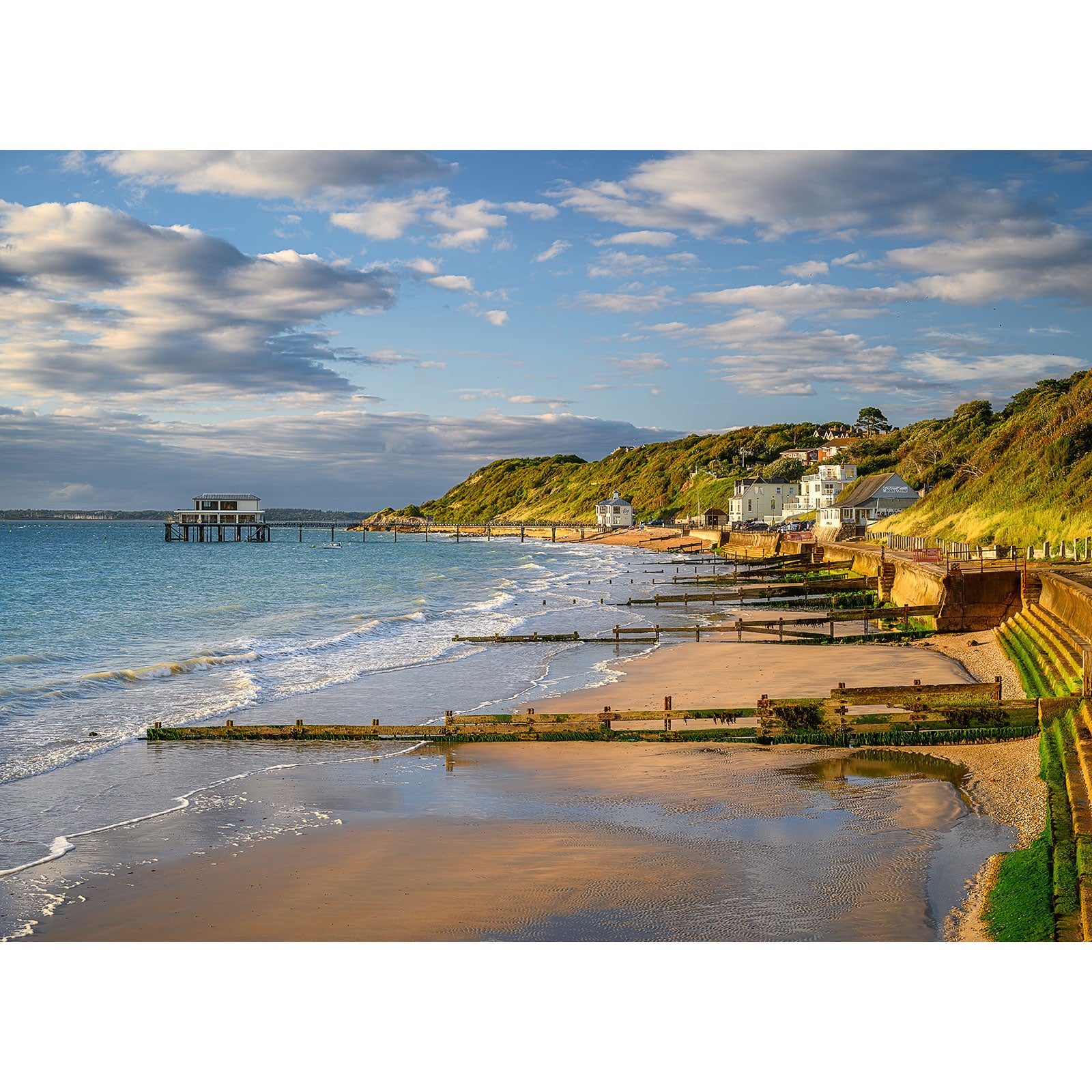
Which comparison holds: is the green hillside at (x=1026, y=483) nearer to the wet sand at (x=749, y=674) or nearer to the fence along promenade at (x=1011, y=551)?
the fence along promenade at (x=1011, y=551)

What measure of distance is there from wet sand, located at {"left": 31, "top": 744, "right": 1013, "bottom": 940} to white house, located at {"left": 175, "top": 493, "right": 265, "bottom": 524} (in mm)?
146054

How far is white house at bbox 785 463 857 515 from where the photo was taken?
100 m

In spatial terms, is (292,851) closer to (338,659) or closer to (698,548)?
(338,659)

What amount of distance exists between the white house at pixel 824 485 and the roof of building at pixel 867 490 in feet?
42.0

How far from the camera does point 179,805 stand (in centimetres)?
1349

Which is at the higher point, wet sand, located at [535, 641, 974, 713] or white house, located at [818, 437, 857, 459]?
white house, located at [818, 437, 857, 459]

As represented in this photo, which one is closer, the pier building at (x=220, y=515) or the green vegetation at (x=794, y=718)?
the green vegetation at (x=794, y=718)

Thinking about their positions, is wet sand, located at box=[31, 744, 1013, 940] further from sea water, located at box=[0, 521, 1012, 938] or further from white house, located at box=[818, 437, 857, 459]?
white house, located at box=[818, 437, 857, 459]

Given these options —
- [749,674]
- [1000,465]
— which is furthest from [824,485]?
[749,674]

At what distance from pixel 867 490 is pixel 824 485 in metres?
20.5

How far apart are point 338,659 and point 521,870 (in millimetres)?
19236

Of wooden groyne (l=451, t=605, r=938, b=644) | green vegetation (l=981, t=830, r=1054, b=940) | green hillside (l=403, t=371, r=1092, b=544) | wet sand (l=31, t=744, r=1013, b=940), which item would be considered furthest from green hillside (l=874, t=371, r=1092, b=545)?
green vegetation (l=981, t=830, r=1054, b=940)

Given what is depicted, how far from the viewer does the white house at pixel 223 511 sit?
150750mm

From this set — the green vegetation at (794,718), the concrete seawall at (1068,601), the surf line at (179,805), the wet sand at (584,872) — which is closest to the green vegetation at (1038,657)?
the concrete seawall at (1068,601)
